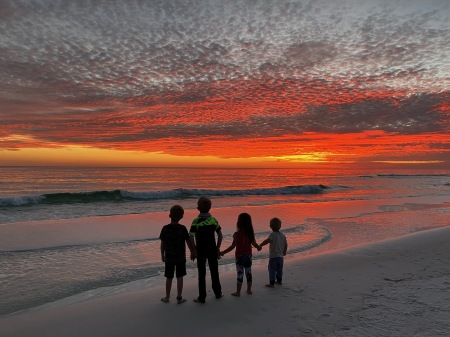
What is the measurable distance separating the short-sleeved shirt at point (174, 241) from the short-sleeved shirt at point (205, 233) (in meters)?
0.19

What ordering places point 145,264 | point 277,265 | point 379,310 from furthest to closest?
1. point 145,264
2. point 277,265
3. point 379,310

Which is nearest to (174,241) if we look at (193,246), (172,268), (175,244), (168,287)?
(175,244)

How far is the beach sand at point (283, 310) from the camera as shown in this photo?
539cm

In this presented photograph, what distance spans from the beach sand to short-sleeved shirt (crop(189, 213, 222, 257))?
3.03ft

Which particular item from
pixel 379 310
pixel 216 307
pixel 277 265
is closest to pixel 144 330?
pixel 216 307

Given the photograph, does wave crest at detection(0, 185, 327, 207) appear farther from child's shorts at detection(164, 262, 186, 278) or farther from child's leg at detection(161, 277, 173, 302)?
child's shorts at detection(164, 262, 186, 278)

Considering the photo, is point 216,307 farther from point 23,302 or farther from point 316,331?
point 23,302

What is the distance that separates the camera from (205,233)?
659 centimetres

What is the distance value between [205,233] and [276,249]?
65.7 inches

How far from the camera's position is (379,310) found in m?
5.99

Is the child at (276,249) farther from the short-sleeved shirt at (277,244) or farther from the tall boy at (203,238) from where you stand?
the tall boy at (203,238)

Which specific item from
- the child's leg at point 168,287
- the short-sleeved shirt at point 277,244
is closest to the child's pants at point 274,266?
the short-sleeved shirt at point 277,244

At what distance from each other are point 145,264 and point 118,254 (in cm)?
166

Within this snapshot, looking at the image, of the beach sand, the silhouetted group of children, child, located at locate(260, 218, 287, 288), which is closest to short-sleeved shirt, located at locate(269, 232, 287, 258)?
child, located at locate(260, 218, 287, 288)
